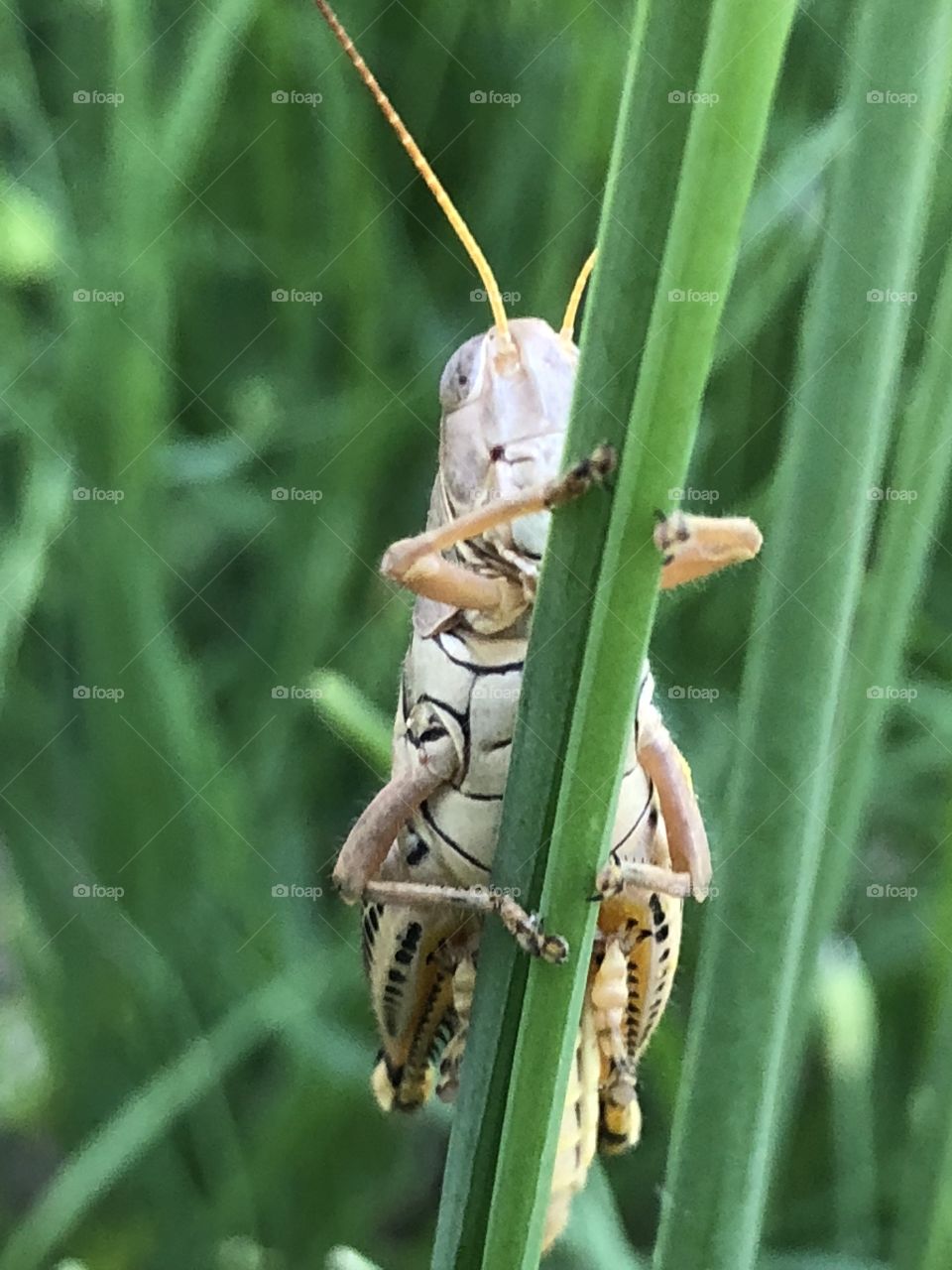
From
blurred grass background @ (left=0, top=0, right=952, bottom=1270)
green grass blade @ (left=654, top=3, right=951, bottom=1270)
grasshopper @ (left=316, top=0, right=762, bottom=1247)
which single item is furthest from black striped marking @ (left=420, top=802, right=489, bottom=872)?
blurred grass background @ (left=0, top=0, right=952, bottom=1270)

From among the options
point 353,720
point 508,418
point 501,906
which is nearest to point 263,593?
point 353,720

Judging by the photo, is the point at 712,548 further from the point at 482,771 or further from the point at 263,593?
the point at 263,593

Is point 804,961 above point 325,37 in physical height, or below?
below

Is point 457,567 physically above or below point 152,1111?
above

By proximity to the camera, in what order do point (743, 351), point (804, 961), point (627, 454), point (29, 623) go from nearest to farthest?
point (627, 454) → point (804, 961) → point (743, 351) → point (29, 623)

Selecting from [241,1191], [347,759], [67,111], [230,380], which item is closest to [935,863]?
[347,759]

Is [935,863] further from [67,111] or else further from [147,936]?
[67,111]

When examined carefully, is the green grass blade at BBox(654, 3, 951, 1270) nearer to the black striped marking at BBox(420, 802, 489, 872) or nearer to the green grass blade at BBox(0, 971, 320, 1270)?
the black striped marking at BBox(420, 802, 489, 872)
